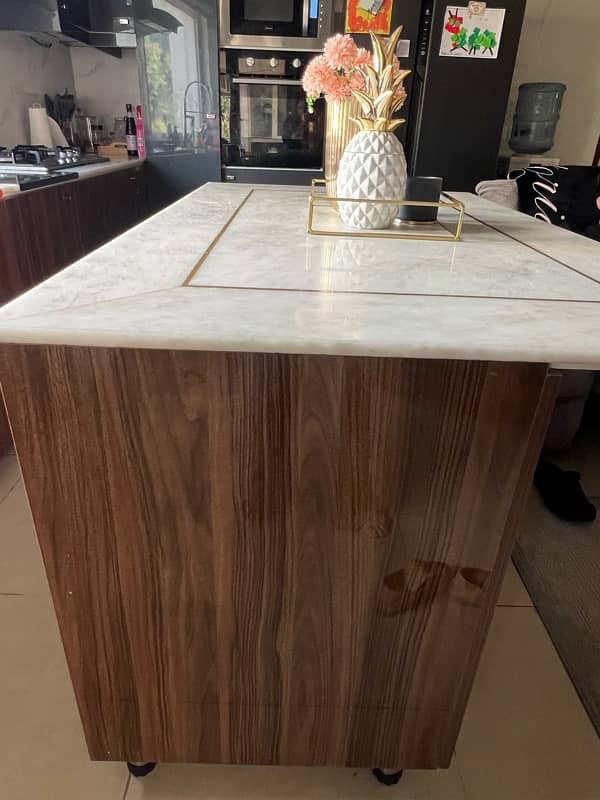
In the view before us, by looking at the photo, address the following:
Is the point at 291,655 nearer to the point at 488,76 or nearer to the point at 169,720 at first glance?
the point at 169,720

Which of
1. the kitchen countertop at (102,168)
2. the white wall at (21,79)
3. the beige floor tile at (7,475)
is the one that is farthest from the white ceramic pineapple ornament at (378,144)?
the white wall at (21,79)

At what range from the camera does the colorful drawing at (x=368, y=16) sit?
283 centimetres

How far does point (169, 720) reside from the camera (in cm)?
92

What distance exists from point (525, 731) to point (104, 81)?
3904 millimetres

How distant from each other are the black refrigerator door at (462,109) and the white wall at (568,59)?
2.12 feet

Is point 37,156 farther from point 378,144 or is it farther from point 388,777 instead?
point 388,777

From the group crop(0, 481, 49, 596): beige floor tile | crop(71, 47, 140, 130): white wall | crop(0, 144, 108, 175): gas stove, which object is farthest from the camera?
crop(71, 47, 140, 130): white wall

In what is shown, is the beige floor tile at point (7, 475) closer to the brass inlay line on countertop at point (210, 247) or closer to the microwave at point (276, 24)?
the brass inlay line on countertop at point (210, 247)

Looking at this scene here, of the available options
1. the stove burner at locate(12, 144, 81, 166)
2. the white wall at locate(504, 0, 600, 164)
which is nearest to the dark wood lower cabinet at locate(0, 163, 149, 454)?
the stove burner at locate(12, 144, 81, 166)

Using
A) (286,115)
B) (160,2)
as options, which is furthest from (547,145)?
(160,2)

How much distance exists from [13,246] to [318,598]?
1638 mm

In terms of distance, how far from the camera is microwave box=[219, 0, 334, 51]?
9.40ft

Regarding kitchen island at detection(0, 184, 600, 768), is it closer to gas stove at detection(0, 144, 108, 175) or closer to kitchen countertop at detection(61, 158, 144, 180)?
gas stove at detection(0, 144, 108, 175)

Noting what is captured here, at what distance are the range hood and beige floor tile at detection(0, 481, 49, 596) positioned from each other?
84.2 inches
